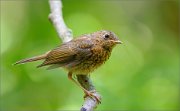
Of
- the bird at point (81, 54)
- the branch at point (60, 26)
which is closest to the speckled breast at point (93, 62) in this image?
the bird at point (81, 54)

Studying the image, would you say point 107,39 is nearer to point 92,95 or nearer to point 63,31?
point 63,31

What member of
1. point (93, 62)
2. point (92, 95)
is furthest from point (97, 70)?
point (92, 95)

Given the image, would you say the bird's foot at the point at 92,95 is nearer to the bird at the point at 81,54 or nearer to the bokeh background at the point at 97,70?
the bird at the point at 81,54

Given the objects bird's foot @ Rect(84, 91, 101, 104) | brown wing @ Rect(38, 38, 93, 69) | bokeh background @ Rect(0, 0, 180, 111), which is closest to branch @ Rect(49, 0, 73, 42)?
brown wing @ Rect(38, 38, 93, 69)

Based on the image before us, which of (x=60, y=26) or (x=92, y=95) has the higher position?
(x=60, y=26)

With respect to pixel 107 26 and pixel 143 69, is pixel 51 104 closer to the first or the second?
pixel 143 69

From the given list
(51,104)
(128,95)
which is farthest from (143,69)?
(51,104)

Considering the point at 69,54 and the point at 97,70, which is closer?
the point at 69,54
